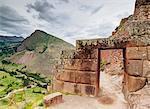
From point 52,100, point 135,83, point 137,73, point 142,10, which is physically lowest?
point 52,100

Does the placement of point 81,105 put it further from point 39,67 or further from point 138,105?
point 39,67

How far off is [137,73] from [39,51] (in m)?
77.1

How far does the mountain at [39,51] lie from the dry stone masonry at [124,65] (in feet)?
173

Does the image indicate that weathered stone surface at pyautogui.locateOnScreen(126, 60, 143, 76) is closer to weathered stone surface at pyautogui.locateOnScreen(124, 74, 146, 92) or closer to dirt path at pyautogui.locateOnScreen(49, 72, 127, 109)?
weathered stone surface at pyautogui.locateOnScreen(124, 74, 146, 92)

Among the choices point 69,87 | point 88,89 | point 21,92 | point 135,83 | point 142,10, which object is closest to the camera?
point 135,83

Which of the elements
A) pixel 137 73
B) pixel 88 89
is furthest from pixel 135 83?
pixel 88 89

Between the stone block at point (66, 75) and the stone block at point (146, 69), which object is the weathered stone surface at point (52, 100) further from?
the stone block at point (146, 69)

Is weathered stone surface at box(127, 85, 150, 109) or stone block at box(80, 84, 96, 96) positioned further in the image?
stone block at box(80, 84, 96, 96)

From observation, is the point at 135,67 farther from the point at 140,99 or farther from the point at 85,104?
the point at 85,104

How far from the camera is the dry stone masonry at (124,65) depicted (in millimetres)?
7227

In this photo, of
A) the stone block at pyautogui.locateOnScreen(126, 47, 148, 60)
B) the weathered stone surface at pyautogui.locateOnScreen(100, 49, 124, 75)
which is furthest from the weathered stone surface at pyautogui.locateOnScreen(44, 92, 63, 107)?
the weathered stone surface at pyautogui.locateOnScreen(100, 49, 124, 75)

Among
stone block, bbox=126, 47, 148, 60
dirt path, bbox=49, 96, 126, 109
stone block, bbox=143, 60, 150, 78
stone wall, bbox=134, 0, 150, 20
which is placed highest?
stone wall, bbox=134, 0, 150, 20

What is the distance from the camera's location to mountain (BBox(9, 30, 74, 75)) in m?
67.9

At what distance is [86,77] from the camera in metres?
8.92
